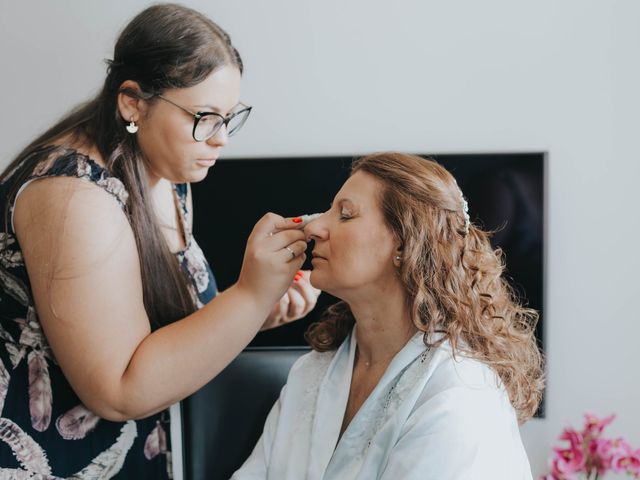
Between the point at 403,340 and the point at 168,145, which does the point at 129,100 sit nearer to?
the point at 168,145

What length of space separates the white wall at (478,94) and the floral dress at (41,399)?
55.8 inches

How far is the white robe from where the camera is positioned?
1.08 meters

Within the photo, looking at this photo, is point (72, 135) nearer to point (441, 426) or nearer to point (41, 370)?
point (41, 370)

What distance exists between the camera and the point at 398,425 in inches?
45.4

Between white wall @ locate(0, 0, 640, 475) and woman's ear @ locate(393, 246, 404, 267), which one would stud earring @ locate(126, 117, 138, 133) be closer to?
woman's ear @ locate(393, 246, 404, 267)

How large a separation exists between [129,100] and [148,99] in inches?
1.6

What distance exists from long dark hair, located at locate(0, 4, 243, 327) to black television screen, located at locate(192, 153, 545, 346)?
1158 mm

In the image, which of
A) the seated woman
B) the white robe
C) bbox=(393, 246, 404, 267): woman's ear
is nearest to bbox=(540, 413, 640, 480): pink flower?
the seated woman

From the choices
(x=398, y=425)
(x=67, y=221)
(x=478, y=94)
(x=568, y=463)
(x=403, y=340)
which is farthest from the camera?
(x=478, y=94)

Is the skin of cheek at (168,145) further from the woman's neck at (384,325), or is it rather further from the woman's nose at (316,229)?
the woman's neck at (384,325)

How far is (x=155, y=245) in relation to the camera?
48.0 inches

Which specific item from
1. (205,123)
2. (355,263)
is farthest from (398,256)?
(205,123)

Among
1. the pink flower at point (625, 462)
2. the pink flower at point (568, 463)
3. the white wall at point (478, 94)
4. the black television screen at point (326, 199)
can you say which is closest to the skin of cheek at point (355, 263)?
the pink flower at point (568, 463)

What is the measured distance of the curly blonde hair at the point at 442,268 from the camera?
123cm
